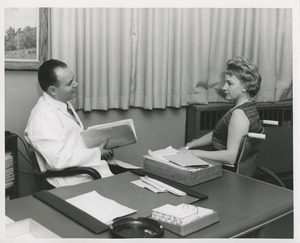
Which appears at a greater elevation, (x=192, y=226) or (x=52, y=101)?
(x=52, y=101)

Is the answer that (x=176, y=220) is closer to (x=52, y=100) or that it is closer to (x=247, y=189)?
(x=247, y=189)

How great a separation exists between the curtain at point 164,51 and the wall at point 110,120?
3.6 inches

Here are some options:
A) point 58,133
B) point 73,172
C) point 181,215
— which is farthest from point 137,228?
point 58,133

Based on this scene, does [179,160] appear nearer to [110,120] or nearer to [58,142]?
[58,142]

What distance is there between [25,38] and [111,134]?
2.70 feet

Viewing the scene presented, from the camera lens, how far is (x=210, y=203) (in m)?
1.48

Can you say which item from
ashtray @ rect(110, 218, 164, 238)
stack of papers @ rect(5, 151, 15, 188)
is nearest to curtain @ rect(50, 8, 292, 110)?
stack of papers @ rect(5, 151, 15, 188)

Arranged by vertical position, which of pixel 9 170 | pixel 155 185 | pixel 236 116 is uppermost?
pixel 236 116

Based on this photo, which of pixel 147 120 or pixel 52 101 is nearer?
pixel 52 101

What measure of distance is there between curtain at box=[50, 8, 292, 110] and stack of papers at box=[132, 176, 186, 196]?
1.13 m

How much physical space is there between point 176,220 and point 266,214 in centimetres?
36

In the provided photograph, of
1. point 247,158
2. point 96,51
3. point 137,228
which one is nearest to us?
point 137,228

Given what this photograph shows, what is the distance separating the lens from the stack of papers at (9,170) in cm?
Result: 225

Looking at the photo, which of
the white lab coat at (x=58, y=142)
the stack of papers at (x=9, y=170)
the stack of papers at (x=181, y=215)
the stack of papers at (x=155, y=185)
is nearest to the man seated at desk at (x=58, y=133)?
the white lab coat at (x=58, y=142)
